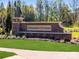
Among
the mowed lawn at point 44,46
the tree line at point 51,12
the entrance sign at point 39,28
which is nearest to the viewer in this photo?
the mowed lawn at point 44,46

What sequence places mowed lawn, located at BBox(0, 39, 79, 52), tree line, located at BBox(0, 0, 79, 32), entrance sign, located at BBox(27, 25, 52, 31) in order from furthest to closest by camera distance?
tree line, located at BBox(0, 0, 79, 32) < entrance sign, located at BBox(27, 25, 52, 31) < mowed lawn, located at BBox(0, 39, 79, 52)

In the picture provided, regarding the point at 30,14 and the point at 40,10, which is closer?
the point at 40,10

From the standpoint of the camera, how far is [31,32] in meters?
44.0

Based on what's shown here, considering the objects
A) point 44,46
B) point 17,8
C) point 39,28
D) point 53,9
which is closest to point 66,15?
point 53,9

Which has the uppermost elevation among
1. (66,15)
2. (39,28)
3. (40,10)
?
(40,10)

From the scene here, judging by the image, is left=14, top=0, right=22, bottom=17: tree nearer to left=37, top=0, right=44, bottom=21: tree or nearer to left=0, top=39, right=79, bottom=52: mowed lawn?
left=37, top=0, right=44, bottom=21: tree

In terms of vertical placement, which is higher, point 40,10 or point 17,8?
point 17,8

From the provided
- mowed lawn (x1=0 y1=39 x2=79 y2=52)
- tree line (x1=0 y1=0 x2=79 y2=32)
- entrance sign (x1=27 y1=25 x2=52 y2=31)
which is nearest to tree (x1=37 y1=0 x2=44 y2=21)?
tree line (x1=0 y1=0 x2=79 y2=32)

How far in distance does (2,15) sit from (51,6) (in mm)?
14446

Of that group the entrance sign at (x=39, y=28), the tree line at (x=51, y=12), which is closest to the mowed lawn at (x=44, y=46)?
the entrance sign at (x=39, y=28)

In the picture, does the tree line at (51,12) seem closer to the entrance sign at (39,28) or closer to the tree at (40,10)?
the tree at (40,10)

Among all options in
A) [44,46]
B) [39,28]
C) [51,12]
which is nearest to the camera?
[44,46]

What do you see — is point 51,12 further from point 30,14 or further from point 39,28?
point 39,28

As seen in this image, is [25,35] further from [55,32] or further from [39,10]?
[39,10]
